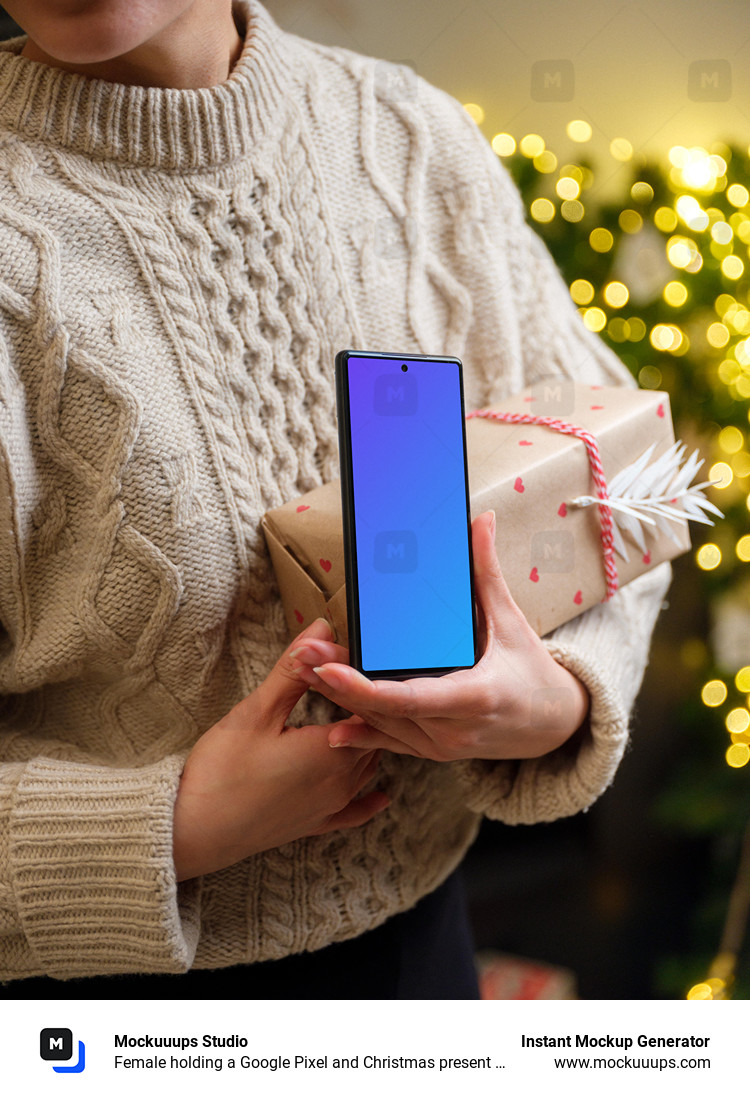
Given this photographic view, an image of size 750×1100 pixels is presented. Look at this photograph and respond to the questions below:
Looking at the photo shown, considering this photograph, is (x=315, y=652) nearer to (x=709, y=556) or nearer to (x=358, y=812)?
(x=358, y=812)

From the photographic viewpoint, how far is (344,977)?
46 cm

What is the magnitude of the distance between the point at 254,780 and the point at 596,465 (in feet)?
0.73

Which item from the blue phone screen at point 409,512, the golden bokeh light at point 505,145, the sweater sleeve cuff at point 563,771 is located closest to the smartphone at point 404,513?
the blue phone screen at point 409,512

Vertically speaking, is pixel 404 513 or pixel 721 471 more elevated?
pixel 404 513

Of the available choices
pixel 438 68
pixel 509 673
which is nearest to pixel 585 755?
pixel 509 673

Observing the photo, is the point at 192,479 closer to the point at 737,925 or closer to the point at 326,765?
the point at 326,765

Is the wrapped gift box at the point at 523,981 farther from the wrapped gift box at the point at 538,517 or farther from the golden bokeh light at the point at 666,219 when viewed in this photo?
the golden bokeh light at the point at 666,219

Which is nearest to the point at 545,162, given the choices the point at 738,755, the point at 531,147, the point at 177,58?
the point at 531,147

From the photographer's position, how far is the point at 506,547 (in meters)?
0.38

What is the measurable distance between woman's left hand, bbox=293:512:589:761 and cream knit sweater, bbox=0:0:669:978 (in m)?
0.04

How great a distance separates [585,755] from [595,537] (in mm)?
121

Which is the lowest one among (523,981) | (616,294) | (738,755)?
(523,981)
